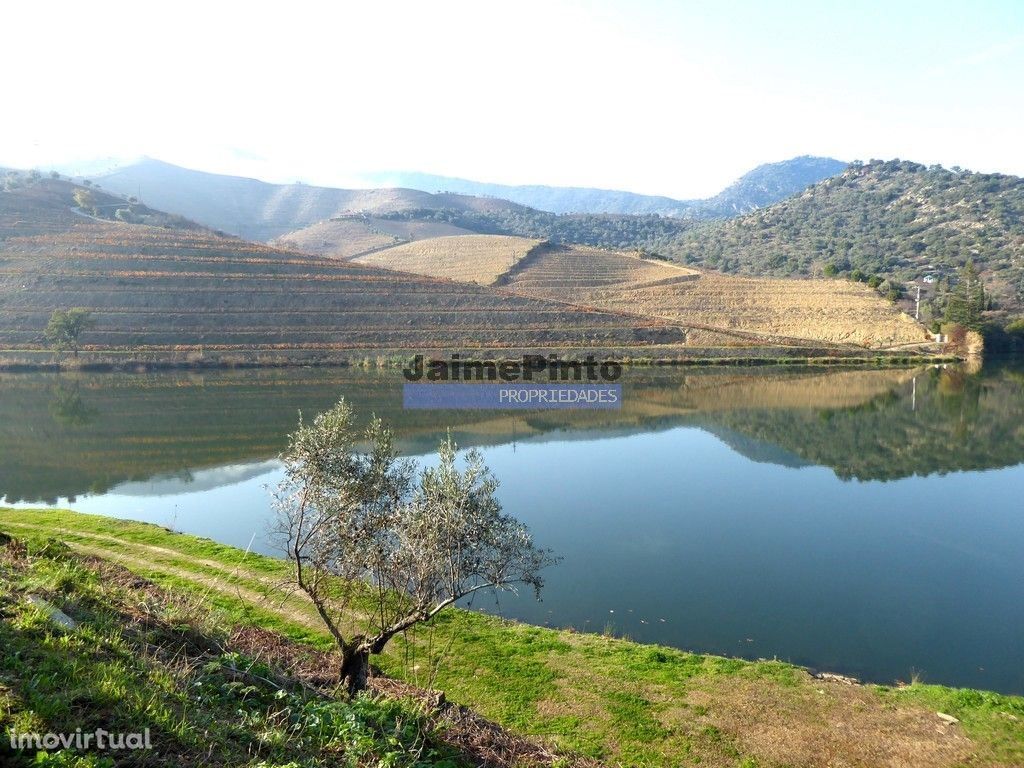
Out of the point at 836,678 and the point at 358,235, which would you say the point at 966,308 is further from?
the point at 358,235

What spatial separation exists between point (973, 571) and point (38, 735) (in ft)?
69.5

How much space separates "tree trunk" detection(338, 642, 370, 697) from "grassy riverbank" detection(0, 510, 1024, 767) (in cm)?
121

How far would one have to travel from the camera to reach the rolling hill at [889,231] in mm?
101875

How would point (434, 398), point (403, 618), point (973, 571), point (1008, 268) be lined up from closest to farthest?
1. point (403, 618)
2. point (973, 571)
3. point (434, 398)
4. point (1008, 268)

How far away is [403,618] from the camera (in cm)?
943

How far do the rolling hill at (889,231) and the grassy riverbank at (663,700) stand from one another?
90220 millimetres

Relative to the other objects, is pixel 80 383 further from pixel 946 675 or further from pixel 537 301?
pixel 946 675

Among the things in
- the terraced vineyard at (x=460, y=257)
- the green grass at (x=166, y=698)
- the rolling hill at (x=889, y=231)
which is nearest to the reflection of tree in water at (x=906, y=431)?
the green grass at (x=166, y=698)

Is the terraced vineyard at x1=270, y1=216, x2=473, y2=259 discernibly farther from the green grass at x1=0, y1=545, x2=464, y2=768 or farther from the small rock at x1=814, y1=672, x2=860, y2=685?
the small rock at x1=814, y1=672, x2=860, y2=685

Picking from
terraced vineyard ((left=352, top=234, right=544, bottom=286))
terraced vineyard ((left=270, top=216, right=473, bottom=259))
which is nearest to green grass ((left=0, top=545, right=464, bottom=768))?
terraced vineyard ((left=352, top=234, right=544, bottom=286))

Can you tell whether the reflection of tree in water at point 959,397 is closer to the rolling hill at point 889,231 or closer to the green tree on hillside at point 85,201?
the rolling hill at point 889,231

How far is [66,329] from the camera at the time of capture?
56375 millimetres

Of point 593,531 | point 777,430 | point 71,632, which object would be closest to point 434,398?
point 777,430

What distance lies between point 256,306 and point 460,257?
153ft
